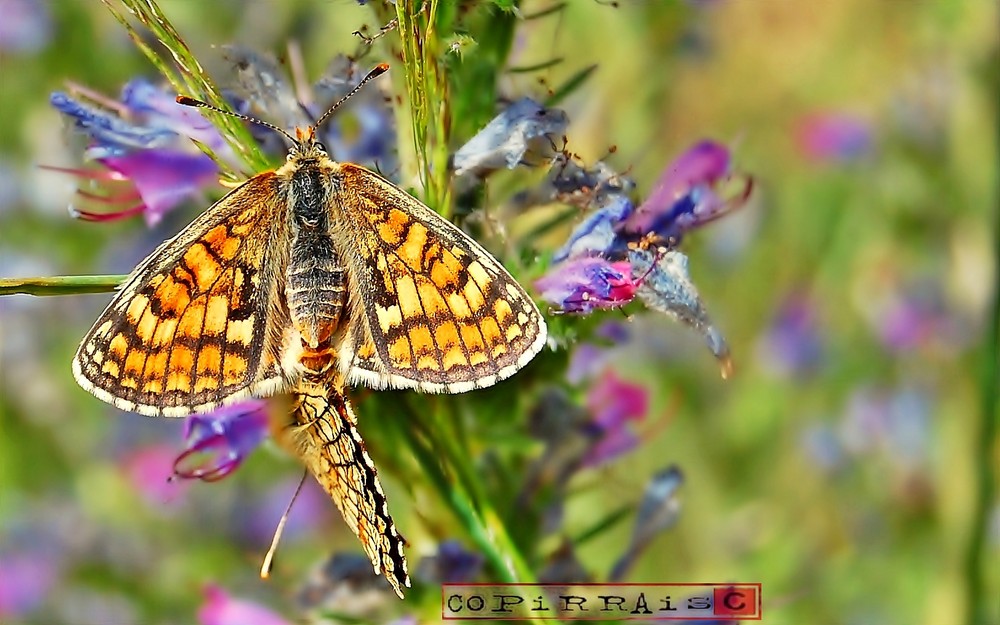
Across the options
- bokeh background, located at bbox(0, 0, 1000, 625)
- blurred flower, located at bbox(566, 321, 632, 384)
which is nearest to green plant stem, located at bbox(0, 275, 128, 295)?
blurred flower, located at bbox(566, 321, 632, 384)

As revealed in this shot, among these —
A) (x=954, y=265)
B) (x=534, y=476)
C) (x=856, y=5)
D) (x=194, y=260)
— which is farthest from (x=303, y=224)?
(x=856, y=5)

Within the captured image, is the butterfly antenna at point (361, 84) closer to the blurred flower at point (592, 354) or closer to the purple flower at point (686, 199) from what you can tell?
the purple flower at point (686, 199)

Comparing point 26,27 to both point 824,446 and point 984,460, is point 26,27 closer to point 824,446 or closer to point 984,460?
point 824,446

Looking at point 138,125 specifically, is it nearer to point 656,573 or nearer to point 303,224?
point 303,224

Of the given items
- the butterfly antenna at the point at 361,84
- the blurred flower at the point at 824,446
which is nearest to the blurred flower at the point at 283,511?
the blurred flower at the point at 824,446

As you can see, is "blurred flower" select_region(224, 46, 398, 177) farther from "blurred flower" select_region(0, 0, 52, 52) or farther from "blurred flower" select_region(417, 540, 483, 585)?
"blurred flower" select_region(0, 0, 52, 52)
